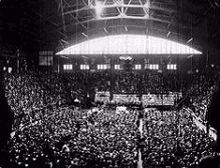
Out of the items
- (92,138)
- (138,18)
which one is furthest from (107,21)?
(92,138)

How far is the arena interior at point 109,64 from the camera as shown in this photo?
24000 millimetres

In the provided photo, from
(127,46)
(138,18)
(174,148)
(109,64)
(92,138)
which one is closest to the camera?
(174,148)

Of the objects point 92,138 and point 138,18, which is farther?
point 138,18

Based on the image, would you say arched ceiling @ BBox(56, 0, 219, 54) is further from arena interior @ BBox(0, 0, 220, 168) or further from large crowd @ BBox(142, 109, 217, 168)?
large crowd @ BBox(142, 109, 217, 168)

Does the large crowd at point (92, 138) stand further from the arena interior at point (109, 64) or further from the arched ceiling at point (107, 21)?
the arched ceiling at point (107, 21)

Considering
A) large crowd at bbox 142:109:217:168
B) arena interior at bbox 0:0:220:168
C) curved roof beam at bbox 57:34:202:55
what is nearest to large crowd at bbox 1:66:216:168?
large crowd at bbox 142:109:217:168

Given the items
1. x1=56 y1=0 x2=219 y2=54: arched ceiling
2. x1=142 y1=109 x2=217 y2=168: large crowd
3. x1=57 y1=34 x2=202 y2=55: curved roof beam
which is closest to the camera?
x1=142 y1=109 x2=217 y2=168: large crowd

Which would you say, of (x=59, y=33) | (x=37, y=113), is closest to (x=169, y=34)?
(x=59, y=33)

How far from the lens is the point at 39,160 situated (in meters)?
11.6

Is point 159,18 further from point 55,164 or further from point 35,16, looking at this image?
point 55,164

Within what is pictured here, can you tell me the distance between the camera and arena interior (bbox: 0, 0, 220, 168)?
24000 mm

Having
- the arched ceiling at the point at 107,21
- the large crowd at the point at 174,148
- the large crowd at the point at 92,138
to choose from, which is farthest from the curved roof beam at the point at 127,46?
the large crowd at the point at 174,148

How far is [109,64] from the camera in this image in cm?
4047

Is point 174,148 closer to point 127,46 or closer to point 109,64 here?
point 127,46
